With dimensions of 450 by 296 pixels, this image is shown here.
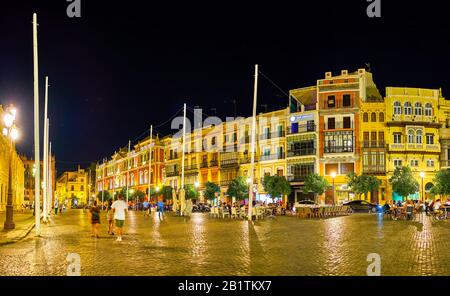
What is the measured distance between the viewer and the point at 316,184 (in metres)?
58.2

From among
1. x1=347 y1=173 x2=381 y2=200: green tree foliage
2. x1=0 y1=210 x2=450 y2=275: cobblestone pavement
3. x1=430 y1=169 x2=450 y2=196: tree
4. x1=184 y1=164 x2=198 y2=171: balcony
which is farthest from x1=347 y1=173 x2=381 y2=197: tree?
x1=0 y1=210 x2=450 y2=275: cobblestone pavement

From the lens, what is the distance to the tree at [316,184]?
5834 centimetres

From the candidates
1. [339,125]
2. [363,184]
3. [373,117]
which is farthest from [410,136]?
[363,184]

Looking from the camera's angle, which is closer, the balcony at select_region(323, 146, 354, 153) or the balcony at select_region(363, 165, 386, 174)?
the balcony at select_region(363, 165, 386, 174)

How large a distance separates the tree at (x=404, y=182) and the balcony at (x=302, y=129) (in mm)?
10858

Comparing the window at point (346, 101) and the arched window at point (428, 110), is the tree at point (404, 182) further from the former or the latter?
the window at point (346, 101)

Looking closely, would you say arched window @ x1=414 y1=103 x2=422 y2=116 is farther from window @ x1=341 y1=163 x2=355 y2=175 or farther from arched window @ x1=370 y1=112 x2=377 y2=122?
window @ x1=341 y1=163 x2=355 y2=175

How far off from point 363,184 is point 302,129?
11360 millimetres

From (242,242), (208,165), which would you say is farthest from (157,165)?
(242,242)

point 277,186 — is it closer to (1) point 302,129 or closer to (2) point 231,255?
(1) point 302,129

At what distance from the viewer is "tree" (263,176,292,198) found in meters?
59.0

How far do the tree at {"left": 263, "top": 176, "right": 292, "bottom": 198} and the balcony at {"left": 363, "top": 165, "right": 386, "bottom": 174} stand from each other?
866 cm
